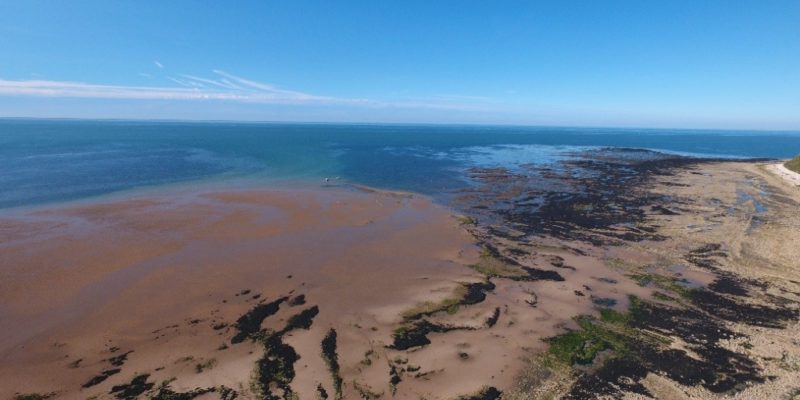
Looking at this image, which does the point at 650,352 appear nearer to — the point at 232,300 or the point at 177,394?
the point at 177,394

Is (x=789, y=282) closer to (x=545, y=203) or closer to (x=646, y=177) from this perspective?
(x=545, y=203)

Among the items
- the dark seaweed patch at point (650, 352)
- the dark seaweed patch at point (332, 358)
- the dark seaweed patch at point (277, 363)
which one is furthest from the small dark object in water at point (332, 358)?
the dark seaweed patch at point (650, 352)

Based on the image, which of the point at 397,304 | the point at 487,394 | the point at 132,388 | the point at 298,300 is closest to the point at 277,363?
the point at 132,388

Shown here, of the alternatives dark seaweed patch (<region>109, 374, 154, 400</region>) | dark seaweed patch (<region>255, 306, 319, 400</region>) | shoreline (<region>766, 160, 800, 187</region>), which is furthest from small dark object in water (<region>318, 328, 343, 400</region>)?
shoreline (<region>766, 160, 800, 187</region>)

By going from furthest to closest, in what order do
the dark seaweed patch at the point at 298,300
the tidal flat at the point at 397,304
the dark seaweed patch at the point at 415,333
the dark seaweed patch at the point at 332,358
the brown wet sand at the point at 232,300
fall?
the dark seaweed patch at the point at 298,300
the dark seaweed patch at the point at 415,333
the brown wet sand at the point at 232,300
the tidal flat at the point at 397,304
the dark seaweed patch at the point at 332,358

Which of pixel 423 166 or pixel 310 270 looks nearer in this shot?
pixel 310 270

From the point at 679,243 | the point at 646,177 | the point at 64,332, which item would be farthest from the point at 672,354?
the point at 646,177

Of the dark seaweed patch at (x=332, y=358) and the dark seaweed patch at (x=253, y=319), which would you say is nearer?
the dark seaweed patch at (x=332, y=358)

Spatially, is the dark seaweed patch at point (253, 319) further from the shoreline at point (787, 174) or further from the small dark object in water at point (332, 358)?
the shoreline at point (787, 174)
